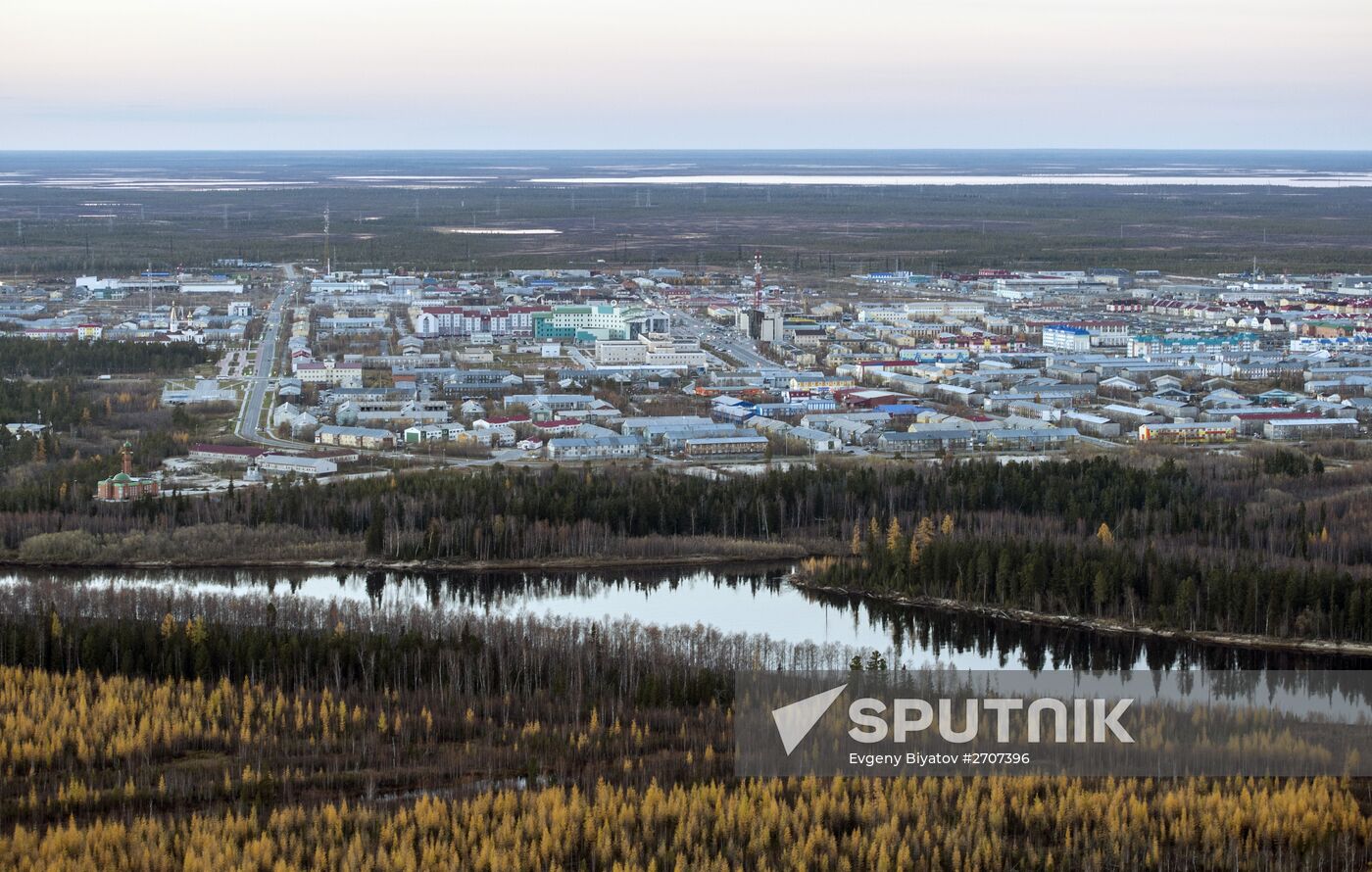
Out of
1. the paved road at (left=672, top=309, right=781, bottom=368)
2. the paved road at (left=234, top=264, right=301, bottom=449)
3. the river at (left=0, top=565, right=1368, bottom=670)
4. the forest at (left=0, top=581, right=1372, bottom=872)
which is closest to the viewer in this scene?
the forest at (left=0, top=581, right=1372, bottom=872)

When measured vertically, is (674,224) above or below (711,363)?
above

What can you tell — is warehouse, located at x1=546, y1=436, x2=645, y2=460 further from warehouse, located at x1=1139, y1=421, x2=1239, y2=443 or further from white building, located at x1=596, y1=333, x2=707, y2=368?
white building, located at x1=596, y1=333, x2=707, y2=368

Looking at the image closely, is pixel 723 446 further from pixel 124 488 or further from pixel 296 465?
pixel 124 488

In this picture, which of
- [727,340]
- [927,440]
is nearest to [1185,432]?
[927,440]

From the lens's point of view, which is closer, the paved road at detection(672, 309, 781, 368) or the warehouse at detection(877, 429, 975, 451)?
the warehouse at detection(877, 429, 975, 451)

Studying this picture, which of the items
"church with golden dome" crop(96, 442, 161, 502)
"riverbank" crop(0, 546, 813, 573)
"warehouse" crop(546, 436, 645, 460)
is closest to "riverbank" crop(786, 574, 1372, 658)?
"riverbank" crop(0, 546, 813, 573)

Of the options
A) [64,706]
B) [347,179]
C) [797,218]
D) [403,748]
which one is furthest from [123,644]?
[347,179]
